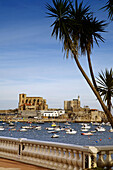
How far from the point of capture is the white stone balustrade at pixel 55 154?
7508 millimetres

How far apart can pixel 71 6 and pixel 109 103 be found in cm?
536

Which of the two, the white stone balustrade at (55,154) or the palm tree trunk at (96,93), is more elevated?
the palm tree trunk at (96,93)

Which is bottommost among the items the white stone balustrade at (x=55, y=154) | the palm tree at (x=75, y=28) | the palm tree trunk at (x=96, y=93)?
the white stone balustrade at (x=55, y=154)

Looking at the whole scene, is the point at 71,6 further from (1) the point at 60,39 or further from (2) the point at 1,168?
(2) the point at 1,168

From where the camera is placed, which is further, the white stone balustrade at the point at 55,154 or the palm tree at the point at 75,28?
the palm tree at the point at 75,28

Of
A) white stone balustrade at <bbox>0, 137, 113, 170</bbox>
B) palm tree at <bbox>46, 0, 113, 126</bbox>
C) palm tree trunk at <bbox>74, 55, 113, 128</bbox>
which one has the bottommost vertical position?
white stone balustrade at <bbox>0, 137, 113, 170</bbox>

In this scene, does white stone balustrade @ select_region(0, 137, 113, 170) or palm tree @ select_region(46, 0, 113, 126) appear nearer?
white stone balustrade @ select_region(0, 137, 113, 170)

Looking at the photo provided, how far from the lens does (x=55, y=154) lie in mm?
9117

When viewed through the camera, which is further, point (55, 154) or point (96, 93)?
point (96, 93)

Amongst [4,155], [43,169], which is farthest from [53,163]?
[4,155]

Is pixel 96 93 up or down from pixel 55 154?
up

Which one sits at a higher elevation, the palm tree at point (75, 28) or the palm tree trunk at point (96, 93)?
the palm tree at point (75, 28)

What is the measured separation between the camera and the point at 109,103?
1291 centimetres

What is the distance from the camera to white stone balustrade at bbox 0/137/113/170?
24.6 ft
